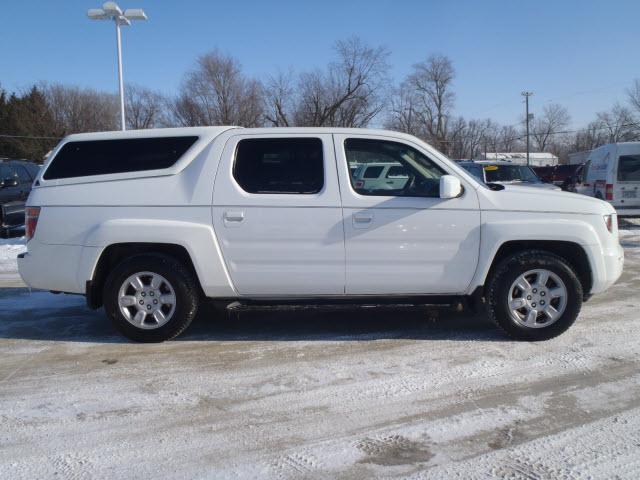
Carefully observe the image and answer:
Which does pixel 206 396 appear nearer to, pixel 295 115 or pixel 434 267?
pixel 434 267

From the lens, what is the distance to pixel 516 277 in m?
4.66

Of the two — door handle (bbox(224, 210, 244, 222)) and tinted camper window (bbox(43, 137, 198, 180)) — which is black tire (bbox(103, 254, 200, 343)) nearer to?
door handle (bbox(224, 210, 244, 222))

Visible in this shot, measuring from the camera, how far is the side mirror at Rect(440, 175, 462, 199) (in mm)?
4457

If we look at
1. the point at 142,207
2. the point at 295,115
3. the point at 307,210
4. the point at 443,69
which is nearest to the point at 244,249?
the point at 307,210

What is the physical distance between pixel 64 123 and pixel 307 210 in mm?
58027

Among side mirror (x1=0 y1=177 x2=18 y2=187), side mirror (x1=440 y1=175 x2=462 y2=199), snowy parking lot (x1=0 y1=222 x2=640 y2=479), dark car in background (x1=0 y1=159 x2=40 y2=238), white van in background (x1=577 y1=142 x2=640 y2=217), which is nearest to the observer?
snowy parking lot (x1=0 y1=222 x2=640 y2=479)

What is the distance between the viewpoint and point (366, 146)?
4828mm

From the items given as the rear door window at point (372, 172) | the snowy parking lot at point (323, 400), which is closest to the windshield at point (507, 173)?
the snowy parking lot at point (323, 400)

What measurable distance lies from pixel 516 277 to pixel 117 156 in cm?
377

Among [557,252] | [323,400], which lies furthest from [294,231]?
[557,252]

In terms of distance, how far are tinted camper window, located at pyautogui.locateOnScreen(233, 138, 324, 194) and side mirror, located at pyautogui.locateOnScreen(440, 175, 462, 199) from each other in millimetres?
1043

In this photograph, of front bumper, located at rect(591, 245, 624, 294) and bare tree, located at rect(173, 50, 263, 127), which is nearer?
front bumper, located at rect(591, 245, 624, 294)

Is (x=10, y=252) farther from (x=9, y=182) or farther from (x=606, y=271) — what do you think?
(x=606, y=271)

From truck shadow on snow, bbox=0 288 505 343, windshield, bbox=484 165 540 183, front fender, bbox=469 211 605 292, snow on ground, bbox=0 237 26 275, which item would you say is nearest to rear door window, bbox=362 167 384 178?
front fender, bbox=469 211 605 292
